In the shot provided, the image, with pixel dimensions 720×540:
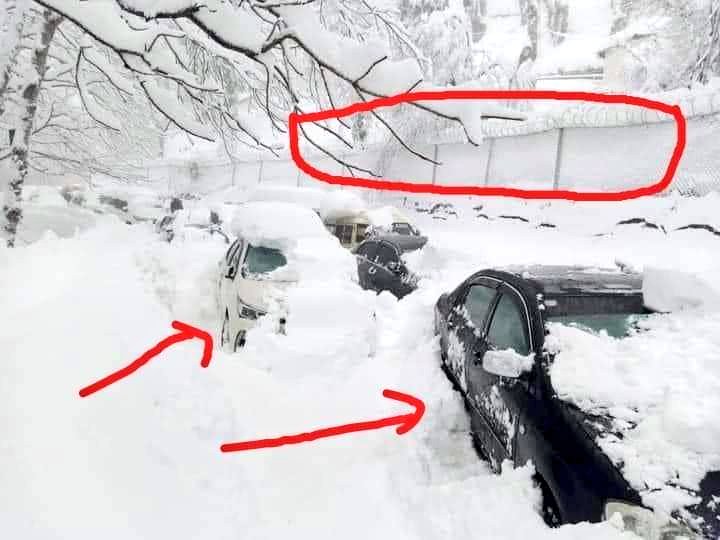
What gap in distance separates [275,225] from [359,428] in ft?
11.9

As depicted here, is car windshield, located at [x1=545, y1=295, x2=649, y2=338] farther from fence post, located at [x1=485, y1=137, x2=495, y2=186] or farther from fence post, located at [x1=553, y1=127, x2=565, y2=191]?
fence post, located at [x1=485, y1=137, x2=495, y2=186]

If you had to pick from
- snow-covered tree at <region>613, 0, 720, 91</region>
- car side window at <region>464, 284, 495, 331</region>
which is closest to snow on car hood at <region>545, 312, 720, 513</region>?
car side window at <region>464, 284, 495, 331</region>

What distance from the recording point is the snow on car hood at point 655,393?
2219mm

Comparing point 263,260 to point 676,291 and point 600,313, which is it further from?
point 676,291

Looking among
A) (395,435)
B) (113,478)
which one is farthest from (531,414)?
(113,478)

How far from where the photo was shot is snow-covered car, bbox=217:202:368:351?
5.85 meters

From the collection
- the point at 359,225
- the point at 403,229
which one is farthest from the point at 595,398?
the point at 359,225

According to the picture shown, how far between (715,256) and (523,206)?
231 inches

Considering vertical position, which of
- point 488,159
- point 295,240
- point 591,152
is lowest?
point 295,240

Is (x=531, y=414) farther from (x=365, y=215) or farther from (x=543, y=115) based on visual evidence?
(x=543, y=115)

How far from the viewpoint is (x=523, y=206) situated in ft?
45.3

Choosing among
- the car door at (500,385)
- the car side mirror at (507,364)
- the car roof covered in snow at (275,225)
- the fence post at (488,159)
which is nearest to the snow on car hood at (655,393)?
the car side mirror at (507,364)

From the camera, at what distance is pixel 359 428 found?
4.13 m

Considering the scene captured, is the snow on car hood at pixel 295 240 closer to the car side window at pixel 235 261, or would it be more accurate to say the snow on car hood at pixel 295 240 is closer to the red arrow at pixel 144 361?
the car side window at pixel 235 261
